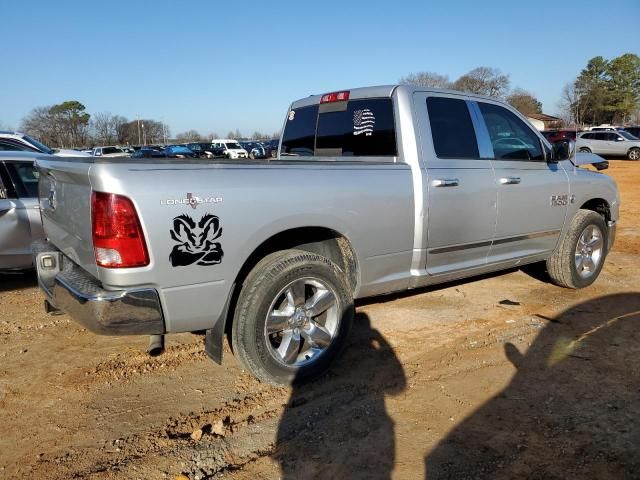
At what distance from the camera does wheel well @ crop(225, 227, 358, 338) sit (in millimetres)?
3285

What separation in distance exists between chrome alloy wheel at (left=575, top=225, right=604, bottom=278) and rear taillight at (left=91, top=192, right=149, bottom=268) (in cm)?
454

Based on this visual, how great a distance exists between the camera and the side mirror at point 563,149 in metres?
4.95

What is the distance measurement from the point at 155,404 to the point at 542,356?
9.22 feet

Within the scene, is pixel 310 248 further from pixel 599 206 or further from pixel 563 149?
pixel 599 206

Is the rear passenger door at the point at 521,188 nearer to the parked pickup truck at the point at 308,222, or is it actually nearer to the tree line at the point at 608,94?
the parked pickup truck at the point at 308,222

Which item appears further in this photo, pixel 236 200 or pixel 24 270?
pixel 24 270

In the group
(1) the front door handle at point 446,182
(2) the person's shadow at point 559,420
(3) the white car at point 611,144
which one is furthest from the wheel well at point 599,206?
(3) the white car at point 611,144

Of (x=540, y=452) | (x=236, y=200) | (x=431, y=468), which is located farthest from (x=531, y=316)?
(x=236, y=200)

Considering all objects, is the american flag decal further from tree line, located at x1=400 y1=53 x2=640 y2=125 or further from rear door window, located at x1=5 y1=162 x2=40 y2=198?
tree line, located at x1=400 y1=53 x2=640 y2=125

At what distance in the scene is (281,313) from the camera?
3.32 metres

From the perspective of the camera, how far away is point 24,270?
5340mm

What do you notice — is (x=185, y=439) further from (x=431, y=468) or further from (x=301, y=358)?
(x=431, y=468)

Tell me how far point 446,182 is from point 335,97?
1.37 metres

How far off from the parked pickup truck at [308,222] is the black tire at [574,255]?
0.02 meters
